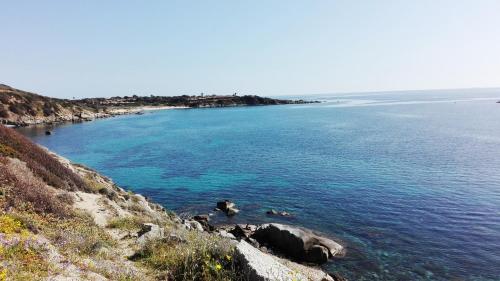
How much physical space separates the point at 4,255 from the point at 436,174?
1859 inches

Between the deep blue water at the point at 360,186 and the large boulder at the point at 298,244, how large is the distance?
111 cm

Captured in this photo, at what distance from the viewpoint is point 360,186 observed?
139 ft

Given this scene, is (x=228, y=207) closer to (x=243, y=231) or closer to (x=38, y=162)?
(x=243, y=231)

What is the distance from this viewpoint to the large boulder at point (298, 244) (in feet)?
82.1

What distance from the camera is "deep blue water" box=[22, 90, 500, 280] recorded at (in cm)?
2570

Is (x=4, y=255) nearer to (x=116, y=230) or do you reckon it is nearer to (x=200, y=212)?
(x=116, y=230)

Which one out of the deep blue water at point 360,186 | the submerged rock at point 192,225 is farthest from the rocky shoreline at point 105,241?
the deep blue water at point 360,186

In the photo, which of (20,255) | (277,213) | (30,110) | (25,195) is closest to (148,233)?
(25,195)

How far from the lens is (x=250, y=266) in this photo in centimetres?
1072

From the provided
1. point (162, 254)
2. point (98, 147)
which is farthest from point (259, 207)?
point (98, 147)

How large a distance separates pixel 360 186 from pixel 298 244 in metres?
19.0

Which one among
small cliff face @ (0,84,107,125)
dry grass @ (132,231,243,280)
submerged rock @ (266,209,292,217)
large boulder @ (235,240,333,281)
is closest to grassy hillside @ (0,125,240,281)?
dry grass @ (132,231,243,280)

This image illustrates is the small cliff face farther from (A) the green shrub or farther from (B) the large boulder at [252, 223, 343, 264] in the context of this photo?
(A) the green shrub

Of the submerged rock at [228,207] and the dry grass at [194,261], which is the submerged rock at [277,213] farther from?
the dry grass at [194,261]
